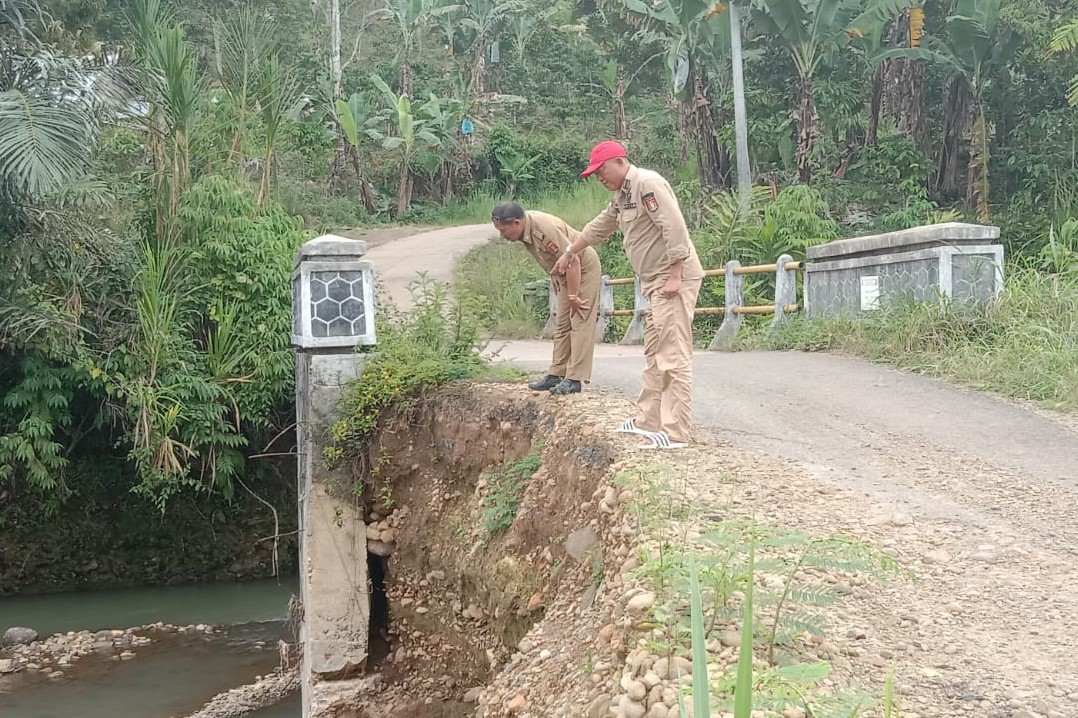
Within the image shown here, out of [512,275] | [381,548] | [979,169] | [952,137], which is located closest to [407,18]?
[512,275]

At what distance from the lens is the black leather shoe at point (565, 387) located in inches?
267

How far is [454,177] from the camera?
27984 mm

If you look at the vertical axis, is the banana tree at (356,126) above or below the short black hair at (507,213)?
above

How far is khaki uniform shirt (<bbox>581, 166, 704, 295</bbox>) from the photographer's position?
5270mm

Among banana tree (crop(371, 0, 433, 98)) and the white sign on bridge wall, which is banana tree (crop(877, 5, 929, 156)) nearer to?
the white sign on bridge wall

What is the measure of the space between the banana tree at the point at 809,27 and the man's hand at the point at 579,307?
36.1 ft

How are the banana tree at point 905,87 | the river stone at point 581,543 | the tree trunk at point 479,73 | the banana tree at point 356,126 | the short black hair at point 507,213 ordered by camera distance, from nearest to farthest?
1. the river stone at point 581,543
2. the short black hair at point 507,213
3. the banana tree at point 905,87
4. the banana tree at point 356,126
5. the tree trunk at point 479,73

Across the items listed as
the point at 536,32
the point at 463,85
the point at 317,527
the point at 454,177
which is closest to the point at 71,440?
the point at 317,527

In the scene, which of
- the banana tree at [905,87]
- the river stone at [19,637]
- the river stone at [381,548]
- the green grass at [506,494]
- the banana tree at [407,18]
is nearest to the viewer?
the green grass at [506,494]

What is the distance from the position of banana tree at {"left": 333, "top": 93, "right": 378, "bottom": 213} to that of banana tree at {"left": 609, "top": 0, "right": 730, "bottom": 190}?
7136 millimetres

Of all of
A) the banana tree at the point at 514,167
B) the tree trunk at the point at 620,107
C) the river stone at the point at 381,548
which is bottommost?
the river stone at the point at 381,548

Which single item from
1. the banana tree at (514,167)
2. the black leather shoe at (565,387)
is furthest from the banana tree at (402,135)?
the black leather shoe at (565,387)

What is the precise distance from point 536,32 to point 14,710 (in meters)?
26.7

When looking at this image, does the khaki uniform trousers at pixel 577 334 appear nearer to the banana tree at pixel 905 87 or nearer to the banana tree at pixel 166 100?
the banana tree at pixel 166 100
